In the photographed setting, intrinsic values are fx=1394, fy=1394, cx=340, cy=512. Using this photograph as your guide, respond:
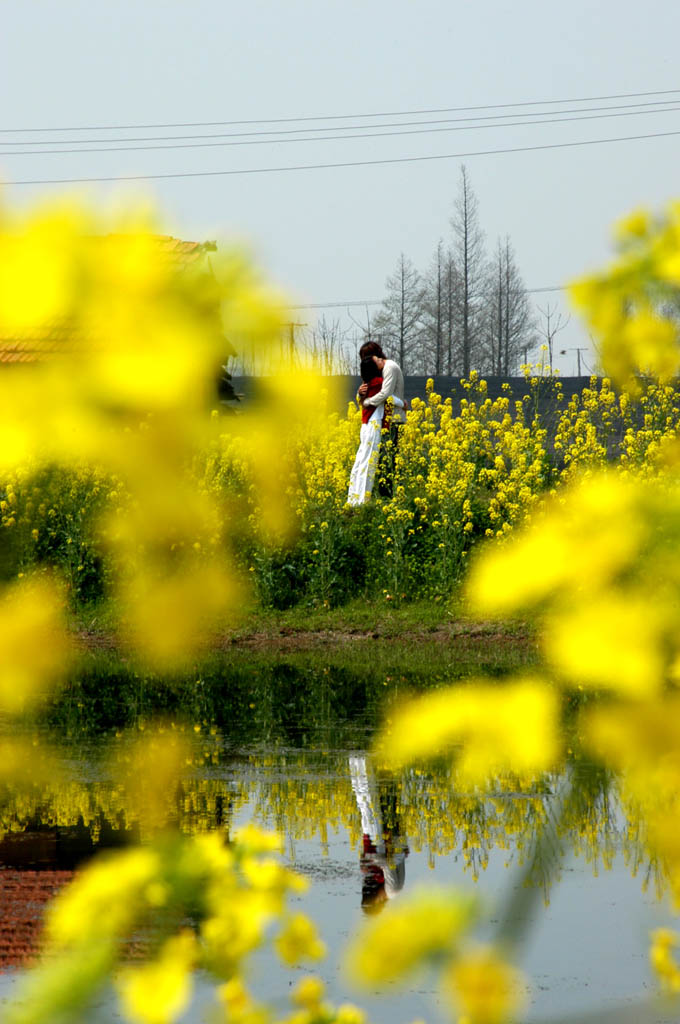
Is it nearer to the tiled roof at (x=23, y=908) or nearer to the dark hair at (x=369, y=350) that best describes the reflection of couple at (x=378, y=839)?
the tiled roof at (x=23, y=908)

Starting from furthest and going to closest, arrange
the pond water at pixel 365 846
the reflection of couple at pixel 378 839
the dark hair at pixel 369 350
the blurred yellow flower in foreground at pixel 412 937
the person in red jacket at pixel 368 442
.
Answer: the person in red jacket at pixel 368 442 → the dark hair at pixel 369 350 → the reflection of couple at pixel 378 839 → the pond water at pixel 365 846 → the blurred yellow flower in foreground at pixel 412 937

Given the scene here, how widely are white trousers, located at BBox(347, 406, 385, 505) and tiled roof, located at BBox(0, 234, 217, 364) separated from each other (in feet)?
42.4

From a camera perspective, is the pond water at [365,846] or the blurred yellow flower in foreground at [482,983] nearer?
the blurred yellow flower in foreground at [482,983]

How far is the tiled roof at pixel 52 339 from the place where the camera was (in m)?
0.78

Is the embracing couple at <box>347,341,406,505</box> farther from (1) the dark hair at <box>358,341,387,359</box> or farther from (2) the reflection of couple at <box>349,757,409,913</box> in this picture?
(2) the reflection of couple at <box>349,757,409,913</box>

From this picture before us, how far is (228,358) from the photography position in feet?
2.69

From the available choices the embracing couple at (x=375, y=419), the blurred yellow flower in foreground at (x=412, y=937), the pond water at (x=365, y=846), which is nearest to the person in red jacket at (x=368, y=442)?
the embracing couple at (x=375, y=419)

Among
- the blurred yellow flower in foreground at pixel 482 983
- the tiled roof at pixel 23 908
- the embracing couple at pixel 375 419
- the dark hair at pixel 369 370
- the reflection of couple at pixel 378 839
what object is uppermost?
the dark hair at pixel 369 370

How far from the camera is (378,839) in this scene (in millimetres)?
5684

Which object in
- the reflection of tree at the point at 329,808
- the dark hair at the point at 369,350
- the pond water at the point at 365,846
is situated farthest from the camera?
the dark hair at the point at 369,350

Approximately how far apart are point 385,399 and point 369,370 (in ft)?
1.39

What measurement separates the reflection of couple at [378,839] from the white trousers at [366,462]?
A: 6750 millimetres

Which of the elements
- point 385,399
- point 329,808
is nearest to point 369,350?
point 385,399

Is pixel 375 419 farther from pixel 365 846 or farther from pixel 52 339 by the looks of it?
pixel 52 339
